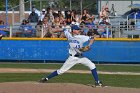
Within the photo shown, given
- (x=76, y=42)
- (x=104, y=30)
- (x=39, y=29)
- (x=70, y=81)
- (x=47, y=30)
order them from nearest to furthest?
(x=76, y=42) → (x=70, y=81) → (x=104, y=30) → (x=39, y=29) → (x=47, y=30)

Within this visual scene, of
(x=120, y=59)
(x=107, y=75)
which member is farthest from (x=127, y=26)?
(x=107, y=75)

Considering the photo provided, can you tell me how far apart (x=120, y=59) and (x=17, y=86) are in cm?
1111

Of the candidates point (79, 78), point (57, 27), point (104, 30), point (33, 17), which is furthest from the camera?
point (33, 17)

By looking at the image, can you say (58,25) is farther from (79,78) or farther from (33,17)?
(79,78)

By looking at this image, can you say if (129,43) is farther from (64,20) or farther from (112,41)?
(64,20)

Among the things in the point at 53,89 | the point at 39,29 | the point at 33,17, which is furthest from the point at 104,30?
the point at 53,89

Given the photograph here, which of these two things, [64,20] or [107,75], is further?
[64,20]

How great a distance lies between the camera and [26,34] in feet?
81.6

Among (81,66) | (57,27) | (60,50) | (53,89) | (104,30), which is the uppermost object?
(57,27)

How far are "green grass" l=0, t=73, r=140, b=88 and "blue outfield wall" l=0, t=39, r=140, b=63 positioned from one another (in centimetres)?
524

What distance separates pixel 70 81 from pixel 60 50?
7943mm

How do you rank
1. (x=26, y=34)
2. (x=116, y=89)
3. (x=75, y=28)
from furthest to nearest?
(x=26, y=34) → (x=75, y=28) → (x=116, y=89)

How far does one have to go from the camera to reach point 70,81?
1565 centimetres

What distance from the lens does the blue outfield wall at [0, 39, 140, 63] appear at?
76.0ft
